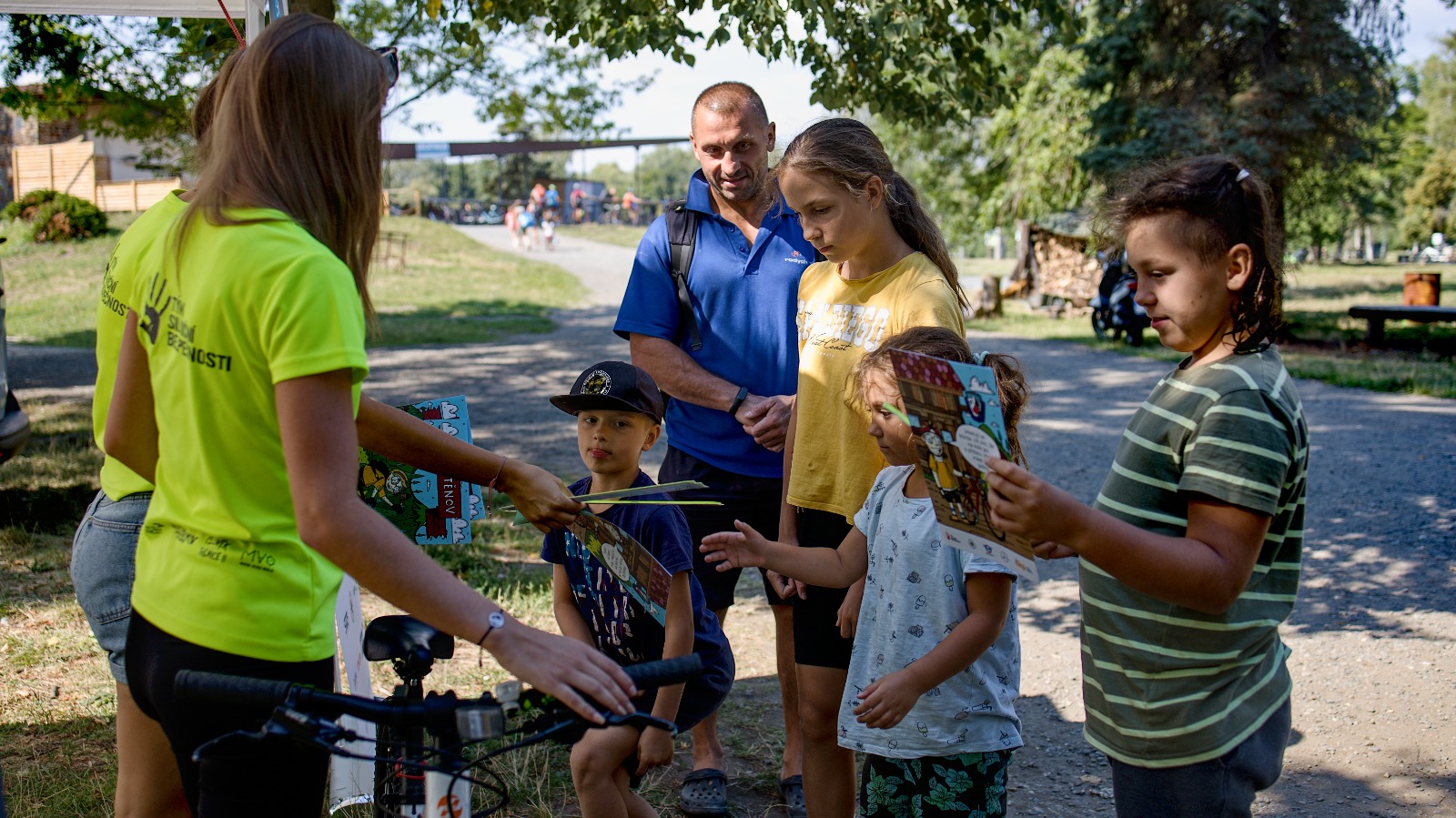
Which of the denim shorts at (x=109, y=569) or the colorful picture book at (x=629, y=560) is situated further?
the denim shorts at (x=109, y=569)

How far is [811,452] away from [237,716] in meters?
1.74

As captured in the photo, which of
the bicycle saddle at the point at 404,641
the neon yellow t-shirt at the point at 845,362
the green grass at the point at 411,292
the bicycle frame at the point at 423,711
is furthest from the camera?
the green grass at the point at 411,292

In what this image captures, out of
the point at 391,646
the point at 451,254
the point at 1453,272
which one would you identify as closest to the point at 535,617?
the point at 391,646

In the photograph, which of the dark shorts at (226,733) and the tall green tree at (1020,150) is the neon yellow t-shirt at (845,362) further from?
the tall green tree at (1020,150)

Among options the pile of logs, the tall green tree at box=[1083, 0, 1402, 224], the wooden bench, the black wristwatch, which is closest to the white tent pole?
the black wristwatch

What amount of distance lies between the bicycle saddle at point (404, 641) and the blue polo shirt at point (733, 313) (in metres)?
1.84

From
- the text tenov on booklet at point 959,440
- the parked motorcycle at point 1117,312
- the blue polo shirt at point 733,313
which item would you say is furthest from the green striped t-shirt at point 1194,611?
the parked motorcycle at point 1117,312

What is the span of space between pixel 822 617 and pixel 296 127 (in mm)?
1912

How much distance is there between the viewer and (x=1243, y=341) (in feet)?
6.57

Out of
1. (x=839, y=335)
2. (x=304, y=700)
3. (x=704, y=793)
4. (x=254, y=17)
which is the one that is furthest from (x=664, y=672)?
(x=254, y=17)

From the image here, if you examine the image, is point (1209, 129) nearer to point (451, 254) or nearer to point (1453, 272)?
point (451, 254)

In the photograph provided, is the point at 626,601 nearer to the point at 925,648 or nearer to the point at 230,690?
the point at 925,648

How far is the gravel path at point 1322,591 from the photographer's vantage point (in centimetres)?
386

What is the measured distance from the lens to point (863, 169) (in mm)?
3023
